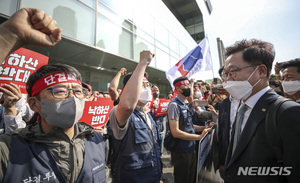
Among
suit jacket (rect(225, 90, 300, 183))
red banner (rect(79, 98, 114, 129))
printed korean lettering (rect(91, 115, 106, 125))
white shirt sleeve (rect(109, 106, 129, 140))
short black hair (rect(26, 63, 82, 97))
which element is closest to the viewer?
suit jacket (rect(225, 90, 300, 183))

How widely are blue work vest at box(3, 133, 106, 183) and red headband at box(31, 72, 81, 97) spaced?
0.39m

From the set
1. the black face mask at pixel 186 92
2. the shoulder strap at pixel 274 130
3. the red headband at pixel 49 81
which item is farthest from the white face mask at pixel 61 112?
the black face mask at pixel 186 92

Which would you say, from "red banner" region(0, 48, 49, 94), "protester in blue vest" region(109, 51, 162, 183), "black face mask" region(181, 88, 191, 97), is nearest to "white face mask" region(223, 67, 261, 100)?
"protester in blue vest" region(109, 51, 162, 183)

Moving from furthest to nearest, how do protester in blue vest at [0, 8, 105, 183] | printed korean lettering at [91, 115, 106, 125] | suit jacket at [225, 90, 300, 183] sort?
printed korean lettering at [91, 115, 106, 125]
suit jacket at [225, 90, 300, 183]
protester in blue vest at [0, 8, 105, 183]

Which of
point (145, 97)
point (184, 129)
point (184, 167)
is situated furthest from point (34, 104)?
point (184, 167)

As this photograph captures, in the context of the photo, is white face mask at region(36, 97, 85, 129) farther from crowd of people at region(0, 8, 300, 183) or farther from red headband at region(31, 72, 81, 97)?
red headband at region(31, 72, 81, 97)

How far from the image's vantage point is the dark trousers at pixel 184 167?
2320 millimetres

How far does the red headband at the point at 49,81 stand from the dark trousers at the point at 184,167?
83.1 inches

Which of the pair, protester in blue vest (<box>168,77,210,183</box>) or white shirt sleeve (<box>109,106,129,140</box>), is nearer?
white shirt sleeve (<box>109,106,129,140</box>)

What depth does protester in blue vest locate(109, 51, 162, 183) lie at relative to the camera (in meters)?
1.31

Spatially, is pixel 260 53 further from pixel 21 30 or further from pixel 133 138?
pixel 21 30

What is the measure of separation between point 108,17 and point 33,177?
28.8 feet

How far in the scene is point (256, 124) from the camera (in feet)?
3.89

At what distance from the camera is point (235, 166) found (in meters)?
1.22
